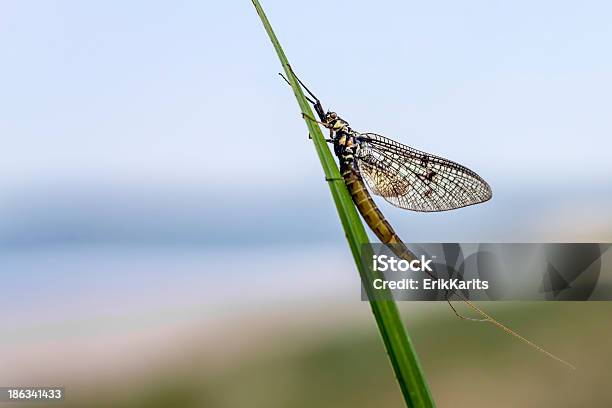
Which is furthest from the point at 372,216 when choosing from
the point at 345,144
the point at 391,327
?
the point at 391,327

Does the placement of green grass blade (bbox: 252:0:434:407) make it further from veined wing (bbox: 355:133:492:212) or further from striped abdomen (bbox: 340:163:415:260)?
veined wing (bbox: 355:133:492:212)

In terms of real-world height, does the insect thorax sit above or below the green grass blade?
above

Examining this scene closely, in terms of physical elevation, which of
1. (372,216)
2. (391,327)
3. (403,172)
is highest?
(403,172)

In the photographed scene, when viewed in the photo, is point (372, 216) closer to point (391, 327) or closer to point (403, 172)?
point (403, 172)

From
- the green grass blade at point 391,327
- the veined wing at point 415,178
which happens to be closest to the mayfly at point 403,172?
the veined wing at point 415,178

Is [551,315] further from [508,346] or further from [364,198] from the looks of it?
[364,198]

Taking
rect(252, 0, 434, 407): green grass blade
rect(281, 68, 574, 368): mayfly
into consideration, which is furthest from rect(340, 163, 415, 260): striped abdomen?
rect(252, 0, 434, 407): green grass blade

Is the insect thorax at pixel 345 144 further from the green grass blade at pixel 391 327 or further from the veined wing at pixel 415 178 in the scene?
the green grass blade at pixel 391 327
